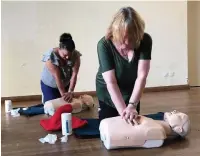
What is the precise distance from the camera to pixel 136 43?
1630 millimetres

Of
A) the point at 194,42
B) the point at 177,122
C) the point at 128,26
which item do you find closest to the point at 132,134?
the point at 177,122

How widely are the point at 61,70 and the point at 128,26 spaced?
4.53 ft

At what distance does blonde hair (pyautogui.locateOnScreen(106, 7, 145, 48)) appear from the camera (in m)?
1.54

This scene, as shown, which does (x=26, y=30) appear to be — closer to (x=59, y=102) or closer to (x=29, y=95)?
(x=29, y=95)

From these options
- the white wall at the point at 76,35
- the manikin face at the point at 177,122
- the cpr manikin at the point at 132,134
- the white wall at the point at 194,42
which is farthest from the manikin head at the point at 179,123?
the white wall at the point at 194,42

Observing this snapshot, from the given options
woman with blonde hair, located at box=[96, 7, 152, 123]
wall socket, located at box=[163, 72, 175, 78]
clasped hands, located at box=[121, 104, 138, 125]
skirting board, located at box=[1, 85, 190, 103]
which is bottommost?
skirting board, located at box=[1, 85, 190, 103]

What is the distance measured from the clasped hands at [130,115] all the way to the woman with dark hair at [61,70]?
1.01 m

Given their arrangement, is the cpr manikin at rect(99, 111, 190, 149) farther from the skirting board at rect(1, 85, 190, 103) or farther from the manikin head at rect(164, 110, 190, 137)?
the skirting board at rect(1, 85, 190, 103)

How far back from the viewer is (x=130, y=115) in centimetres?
167

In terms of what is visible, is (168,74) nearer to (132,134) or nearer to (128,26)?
(132,134)

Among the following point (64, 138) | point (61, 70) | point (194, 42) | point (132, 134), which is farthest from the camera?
point (194, 42)

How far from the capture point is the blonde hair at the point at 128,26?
1537 millimetres

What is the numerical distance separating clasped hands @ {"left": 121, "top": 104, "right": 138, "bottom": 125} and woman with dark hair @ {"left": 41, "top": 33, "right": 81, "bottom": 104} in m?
1.01

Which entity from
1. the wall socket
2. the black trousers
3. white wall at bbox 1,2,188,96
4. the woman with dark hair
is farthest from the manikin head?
the wall socket
